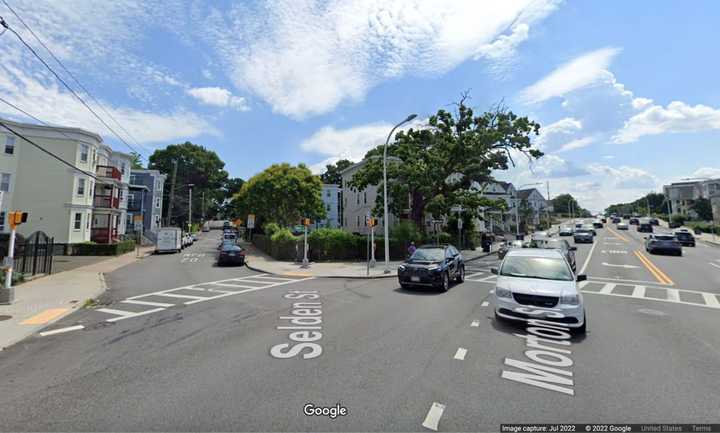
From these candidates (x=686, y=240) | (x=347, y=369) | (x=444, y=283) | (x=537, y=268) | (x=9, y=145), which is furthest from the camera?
(x=686, y=240)

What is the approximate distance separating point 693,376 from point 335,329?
571 cm

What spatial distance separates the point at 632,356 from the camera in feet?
17.0

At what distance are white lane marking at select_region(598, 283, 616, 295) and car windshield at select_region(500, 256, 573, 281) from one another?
5.24 meters

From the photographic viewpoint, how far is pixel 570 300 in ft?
20.4

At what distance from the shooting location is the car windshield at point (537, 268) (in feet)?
23.3

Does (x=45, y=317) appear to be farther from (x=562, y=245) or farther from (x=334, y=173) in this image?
(x=334, y=173)

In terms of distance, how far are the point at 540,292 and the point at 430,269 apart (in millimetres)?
4863

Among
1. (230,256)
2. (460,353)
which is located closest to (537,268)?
(460,353)

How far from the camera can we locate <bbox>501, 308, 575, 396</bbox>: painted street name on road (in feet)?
14.0

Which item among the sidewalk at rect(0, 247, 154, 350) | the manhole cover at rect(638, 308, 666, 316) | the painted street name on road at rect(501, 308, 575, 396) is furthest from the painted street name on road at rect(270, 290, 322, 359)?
the manhole cover at rect(638, 308, 666, 316)

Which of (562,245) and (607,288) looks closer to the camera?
(607,288)

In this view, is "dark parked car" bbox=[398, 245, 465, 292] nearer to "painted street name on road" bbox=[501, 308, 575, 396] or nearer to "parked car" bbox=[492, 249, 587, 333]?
"parked car" bbox=[492, 249, 587, 333]

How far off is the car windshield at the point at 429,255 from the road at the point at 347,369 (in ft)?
9.98

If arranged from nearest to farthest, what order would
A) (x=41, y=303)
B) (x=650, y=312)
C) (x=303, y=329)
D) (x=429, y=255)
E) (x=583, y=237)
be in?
1. (x=303, y=329)
2. (x=650, y=312)
3. (x=41, y=303)
4. (x=429, y=255)
5. (x=583, y=237)
